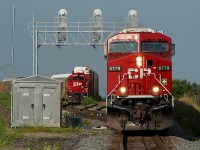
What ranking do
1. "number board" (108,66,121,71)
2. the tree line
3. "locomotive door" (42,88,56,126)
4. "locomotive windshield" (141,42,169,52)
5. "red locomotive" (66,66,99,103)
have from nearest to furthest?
"number board" (108,66,121,71) → "locomotive windshield" (141,42,169,52) → "locomotive door" (42,88,56,126) → "red locomotive" (66,66,99,103) → the tree line

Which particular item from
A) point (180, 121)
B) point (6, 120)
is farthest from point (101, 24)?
point (6, 120)

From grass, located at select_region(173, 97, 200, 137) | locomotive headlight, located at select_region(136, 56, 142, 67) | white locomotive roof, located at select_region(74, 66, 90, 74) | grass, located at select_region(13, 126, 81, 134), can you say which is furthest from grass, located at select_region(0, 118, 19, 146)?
white locomotive roof, located at select_region(74, 66, 90, 74)

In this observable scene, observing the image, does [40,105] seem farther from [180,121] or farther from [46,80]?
[180,121]

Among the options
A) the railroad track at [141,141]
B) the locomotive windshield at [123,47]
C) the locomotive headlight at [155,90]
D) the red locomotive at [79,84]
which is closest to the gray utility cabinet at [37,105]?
the railroad track at [141,141]

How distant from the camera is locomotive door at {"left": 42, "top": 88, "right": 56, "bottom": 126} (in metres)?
22.4

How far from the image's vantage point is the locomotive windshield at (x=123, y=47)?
20.2 m

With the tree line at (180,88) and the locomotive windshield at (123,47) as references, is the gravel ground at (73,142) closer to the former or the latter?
the locomotive windshield at (123,47)

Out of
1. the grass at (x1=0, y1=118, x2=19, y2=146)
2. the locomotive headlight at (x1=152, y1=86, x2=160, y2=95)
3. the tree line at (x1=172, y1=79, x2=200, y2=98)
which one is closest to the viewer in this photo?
the grass at (x1=0, y1=118, x2=19, y2=146)

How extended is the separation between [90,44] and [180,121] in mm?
17870

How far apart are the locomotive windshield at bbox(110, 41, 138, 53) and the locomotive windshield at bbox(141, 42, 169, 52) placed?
0.29 metres

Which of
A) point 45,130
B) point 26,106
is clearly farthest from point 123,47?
point 26,106

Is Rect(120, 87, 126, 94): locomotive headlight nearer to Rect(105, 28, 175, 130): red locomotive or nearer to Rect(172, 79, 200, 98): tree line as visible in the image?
Rect(105, 28, 175, 130): red locomotive

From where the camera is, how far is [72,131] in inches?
846

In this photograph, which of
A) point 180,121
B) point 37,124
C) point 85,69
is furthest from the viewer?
point 85,69
